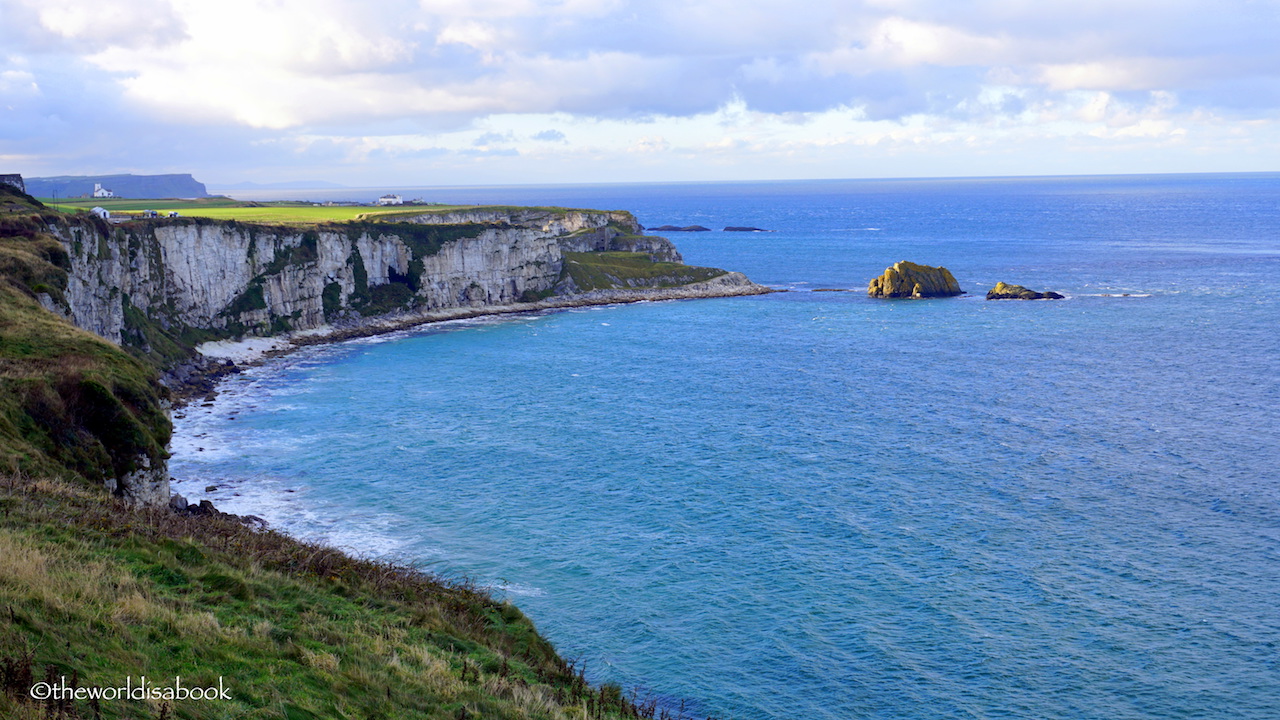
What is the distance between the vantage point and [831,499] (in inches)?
1638

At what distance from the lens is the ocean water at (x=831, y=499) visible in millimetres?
27656

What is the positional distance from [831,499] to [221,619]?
30.1 metres

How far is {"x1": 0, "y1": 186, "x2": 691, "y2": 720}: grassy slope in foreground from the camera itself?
12.7 m

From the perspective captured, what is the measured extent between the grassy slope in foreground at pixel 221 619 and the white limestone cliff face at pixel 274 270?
35.5 meters

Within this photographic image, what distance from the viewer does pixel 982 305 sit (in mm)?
108875

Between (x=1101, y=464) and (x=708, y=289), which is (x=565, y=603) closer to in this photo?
(x=1101, y=464)

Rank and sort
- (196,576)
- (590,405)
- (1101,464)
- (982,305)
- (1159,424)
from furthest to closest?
(982,305) → (590,405) → (1159,424) → (1101,464) → (196,576)

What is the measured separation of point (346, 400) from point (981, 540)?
43496mm

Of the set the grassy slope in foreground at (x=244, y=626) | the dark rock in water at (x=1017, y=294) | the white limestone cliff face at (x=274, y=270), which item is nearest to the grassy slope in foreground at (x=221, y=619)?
the grassy slope in foreground at (x=244, y=626)

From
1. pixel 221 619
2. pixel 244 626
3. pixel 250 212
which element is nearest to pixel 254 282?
pixel 250 212

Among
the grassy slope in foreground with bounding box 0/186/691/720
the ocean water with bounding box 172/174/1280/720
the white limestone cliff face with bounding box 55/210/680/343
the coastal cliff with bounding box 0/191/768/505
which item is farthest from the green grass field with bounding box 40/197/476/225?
the grassy slope in foreground with bounding box 0/186/691/720

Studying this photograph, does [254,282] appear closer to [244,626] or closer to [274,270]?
[274,270]

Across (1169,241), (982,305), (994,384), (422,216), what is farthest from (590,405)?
(1169,241)

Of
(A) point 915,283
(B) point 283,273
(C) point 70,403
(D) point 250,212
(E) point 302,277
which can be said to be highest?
(D) point 250,212
